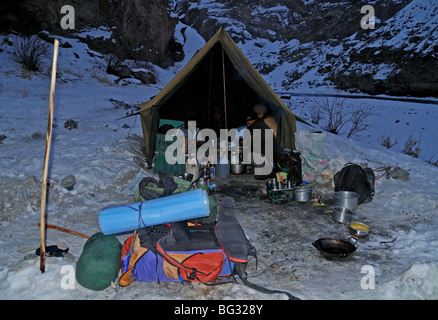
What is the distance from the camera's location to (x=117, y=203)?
4387 millimetres

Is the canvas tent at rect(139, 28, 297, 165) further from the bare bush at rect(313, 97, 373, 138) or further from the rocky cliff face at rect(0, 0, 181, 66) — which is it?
the rocky cliff face at rect(0, 0, 181, 66)

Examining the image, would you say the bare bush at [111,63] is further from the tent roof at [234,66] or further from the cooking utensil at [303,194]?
the cooking utensil at [303,194]

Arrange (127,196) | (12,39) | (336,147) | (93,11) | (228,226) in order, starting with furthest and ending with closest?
(93,11)
(12,39)
(336,147)
(127,196)
(228,226)

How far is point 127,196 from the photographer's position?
468cm

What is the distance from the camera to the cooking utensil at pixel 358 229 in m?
3.58

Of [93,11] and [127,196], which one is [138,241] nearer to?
[127,196]

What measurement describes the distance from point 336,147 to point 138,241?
5.69 metres

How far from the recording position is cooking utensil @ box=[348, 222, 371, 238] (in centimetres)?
358

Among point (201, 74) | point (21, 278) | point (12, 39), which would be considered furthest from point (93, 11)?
point (21, 278)

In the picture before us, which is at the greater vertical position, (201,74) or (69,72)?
(69,72)

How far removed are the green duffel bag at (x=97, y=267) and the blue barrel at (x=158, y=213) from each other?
247mm

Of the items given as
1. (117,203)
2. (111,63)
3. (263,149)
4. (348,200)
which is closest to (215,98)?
(263,149)

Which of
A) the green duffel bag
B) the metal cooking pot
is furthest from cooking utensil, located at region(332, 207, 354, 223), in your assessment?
the green duffel bag
